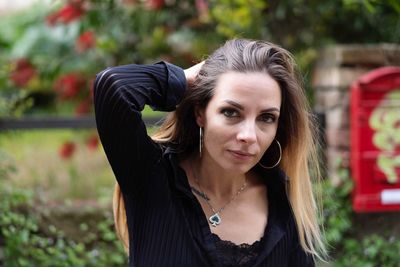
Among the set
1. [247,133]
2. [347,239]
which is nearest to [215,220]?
[247,133]

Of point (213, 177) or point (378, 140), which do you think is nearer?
point (213, 177)

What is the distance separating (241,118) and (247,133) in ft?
0.18

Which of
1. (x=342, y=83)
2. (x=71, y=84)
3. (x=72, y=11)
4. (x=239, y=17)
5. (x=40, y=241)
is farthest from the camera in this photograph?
(x=71, y=84)

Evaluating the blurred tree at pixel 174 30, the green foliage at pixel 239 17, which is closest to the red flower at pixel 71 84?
the blurred tree at pixel 174 30

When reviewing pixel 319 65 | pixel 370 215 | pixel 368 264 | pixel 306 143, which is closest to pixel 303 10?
pixel 319 65

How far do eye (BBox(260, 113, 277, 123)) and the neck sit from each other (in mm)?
215

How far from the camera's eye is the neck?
2.08m

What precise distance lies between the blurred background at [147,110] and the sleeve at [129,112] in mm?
1273

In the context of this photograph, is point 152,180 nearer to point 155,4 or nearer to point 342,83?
point 342,83

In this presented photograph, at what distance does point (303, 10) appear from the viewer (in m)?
4.43

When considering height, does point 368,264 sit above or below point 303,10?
below

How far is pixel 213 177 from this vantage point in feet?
6.85

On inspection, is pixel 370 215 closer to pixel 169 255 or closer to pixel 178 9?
pixel 178 9

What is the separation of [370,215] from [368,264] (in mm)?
381
